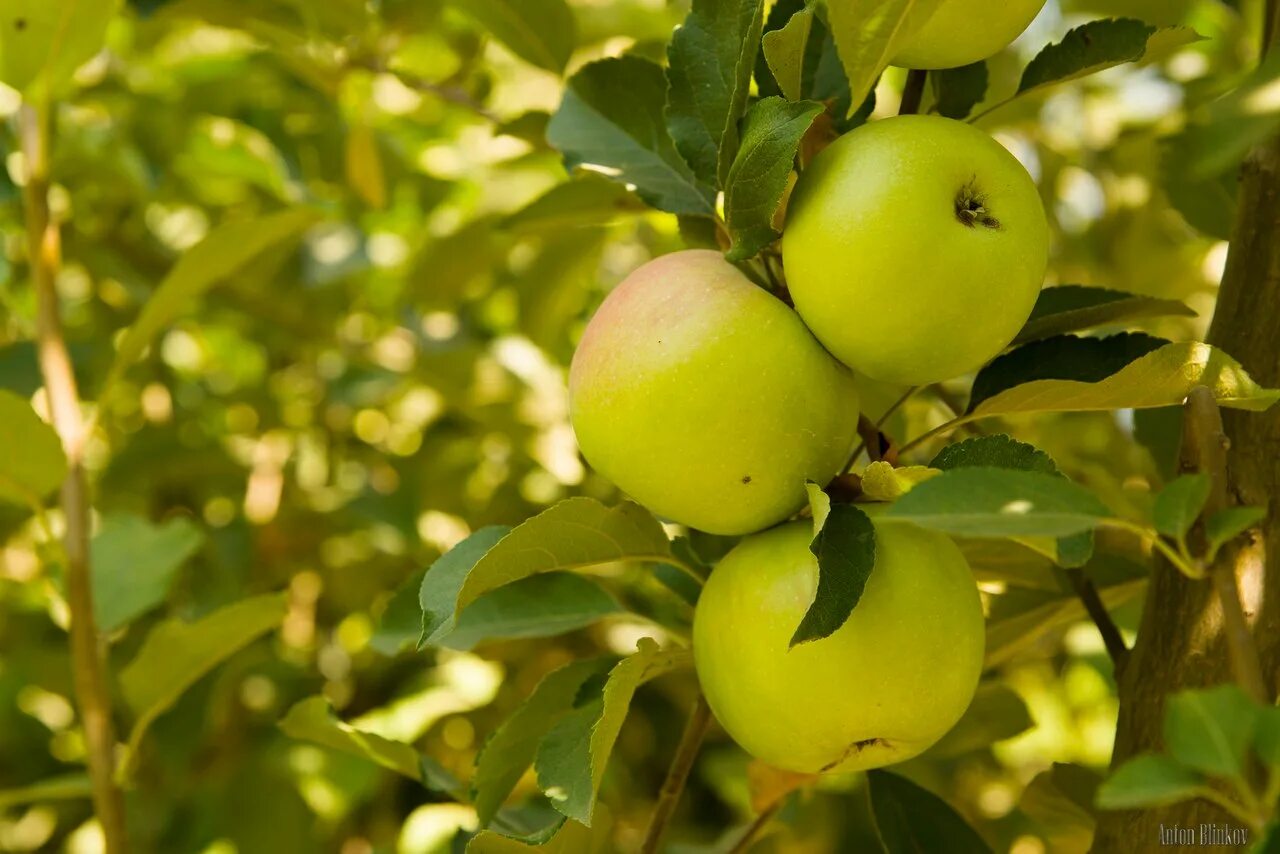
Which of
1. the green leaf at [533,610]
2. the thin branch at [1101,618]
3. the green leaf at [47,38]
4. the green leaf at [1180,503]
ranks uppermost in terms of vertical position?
the green leaf at [47,38]

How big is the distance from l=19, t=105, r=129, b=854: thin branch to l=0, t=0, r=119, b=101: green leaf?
51 mm

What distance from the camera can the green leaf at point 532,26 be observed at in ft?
3.07

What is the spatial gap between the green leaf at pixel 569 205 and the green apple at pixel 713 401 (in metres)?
0.32

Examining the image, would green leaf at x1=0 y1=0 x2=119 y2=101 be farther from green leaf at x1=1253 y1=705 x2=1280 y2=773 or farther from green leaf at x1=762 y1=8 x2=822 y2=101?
green leaf at x1=1253 y1=705 x2=1280 y2=773

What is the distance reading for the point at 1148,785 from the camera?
1.34 feet

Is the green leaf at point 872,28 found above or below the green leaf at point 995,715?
above

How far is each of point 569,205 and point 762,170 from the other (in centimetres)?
42

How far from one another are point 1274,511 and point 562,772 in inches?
15.8

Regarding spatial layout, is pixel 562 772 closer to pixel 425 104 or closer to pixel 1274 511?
pixel 1274 511

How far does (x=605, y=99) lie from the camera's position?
781 mm

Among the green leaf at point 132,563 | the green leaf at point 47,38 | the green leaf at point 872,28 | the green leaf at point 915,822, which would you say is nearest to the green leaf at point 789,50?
the green leaf at point 872,28

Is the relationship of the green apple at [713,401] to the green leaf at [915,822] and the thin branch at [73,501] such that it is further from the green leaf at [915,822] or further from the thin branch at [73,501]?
the thin branch at [73,501]

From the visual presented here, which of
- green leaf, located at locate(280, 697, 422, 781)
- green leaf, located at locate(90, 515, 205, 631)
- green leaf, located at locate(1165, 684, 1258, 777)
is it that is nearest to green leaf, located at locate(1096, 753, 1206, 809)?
green leaf, located at locate(1165, 684, 1258, 777)

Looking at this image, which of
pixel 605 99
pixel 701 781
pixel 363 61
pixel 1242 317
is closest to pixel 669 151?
pixel 605 99
